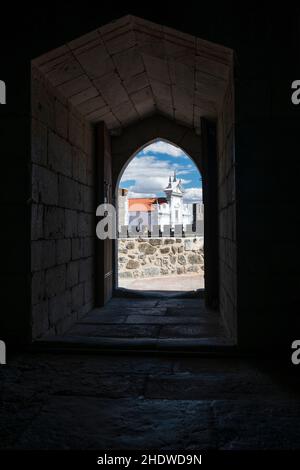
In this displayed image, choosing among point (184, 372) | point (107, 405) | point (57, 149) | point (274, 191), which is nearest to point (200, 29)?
point (274, 191)

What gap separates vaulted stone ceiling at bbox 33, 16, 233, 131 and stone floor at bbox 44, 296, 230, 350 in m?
2.30

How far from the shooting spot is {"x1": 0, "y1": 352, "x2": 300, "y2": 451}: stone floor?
73.5 inches

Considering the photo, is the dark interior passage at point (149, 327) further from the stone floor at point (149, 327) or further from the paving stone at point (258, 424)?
the paving stone at point (258, 424)

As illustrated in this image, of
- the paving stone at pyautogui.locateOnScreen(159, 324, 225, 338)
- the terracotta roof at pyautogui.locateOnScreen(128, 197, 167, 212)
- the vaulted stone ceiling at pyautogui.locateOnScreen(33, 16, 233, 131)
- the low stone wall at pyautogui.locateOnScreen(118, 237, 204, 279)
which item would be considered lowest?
the paving stone at pyautogui.locateOnScreen(159, 324, 225, 338)

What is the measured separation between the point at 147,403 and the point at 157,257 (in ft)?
29.2

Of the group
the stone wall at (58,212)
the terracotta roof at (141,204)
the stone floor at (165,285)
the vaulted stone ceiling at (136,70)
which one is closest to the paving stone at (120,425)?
the stone wall at (58,212)

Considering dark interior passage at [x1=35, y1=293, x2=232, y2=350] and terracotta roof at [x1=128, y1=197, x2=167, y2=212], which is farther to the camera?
terracotta roof at [x1=128, y1=197, x2=167, y2=212]

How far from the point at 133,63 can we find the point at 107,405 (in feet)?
10.5

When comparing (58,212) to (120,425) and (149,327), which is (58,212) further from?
(120,425)

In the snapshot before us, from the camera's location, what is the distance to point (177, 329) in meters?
4.07

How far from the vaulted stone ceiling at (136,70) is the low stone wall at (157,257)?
598 cm

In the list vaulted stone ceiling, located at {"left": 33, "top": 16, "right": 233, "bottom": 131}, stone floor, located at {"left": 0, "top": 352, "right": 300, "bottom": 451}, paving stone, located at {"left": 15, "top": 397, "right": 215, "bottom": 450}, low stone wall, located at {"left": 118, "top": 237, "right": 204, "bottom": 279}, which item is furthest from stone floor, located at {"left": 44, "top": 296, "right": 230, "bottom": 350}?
low stone wall, located at {"left": 118, "top": 237, "right": 204, "bottom": 279}

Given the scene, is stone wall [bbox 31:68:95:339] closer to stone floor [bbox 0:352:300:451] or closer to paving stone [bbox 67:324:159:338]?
paving stone [bbox 67:324:159:338]

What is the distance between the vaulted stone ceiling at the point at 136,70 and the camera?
11.0 feet
